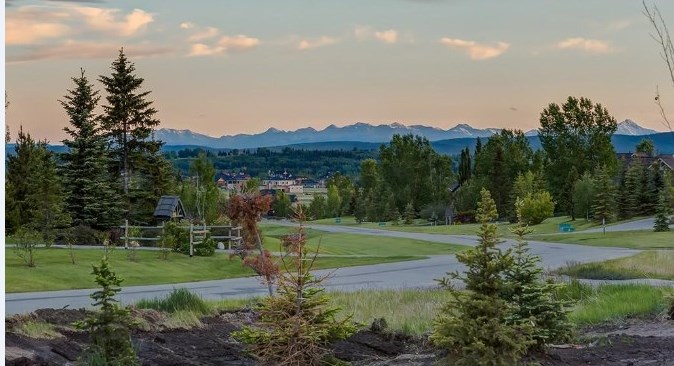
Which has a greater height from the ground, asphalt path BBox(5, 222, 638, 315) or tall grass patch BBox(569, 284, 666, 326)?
tall grass patch BBox(569, 284, 666, 326)

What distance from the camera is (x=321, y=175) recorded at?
298 ft

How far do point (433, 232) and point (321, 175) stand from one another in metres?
44.1

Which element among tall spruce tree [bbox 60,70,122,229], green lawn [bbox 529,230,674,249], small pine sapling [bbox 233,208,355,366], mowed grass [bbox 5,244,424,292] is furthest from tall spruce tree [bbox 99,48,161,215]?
small pine sapling [bbox 233,208,355,366]

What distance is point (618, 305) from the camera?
434 inches

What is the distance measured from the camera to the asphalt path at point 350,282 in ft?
56.4

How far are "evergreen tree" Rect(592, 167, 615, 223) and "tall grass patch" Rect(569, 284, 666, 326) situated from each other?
115 feet

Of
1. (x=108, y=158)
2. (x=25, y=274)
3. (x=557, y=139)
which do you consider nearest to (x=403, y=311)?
(x=25, y=274)

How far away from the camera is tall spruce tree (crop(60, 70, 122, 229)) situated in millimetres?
34094

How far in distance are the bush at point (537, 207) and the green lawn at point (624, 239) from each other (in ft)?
19.3

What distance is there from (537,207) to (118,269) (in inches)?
1140

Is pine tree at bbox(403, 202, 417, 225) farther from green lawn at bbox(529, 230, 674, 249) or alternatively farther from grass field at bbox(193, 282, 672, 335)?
grass field at bbox(193, 282, 672, 335)

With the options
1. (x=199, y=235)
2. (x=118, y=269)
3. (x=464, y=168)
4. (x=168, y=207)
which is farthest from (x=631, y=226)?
(x=118, y=269)

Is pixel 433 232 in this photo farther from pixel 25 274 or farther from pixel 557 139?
pixel 25 274

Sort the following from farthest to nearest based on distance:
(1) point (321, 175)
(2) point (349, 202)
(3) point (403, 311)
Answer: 1. (1) point (321, 175)
2. (2) point (349, 202)
3. (3) point (403, 311)
